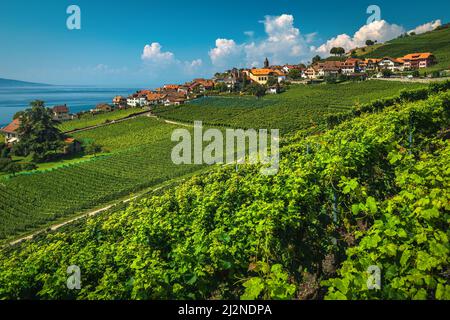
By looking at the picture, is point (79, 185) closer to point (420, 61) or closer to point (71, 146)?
point (71, 146)

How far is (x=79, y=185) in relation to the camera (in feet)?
125

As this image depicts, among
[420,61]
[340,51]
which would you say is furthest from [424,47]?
[340,51]

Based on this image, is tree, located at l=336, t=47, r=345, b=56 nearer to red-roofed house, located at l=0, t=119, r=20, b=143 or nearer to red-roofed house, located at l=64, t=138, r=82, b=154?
red-roofed house, located at l=64, t=138, r=82, b=154

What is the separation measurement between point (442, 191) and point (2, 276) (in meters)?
8.14

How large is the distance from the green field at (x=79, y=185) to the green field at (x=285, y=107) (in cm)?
1914

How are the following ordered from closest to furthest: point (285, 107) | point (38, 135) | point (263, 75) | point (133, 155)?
point (133, 155) → point (38, 135) → point (285, 107) → point (263, 75)

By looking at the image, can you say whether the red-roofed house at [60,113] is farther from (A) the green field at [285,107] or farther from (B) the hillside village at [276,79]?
(A) the green field at [285,107]

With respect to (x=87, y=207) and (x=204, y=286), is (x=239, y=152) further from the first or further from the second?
(x=204, y=286)

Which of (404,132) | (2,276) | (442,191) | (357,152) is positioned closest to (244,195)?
(357,152)

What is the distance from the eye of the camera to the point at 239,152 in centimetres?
4159

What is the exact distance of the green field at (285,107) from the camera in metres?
57.1

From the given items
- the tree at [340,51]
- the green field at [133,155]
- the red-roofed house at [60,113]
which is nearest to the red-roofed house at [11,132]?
the green field at [133,155]

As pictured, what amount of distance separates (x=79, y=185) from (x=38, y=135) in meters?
34.5

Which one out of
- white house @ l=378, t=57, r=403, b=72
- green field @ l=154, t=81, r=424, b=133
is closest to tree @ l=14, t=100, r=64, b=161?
green field @ l=154, t=81, r=424, b=133
